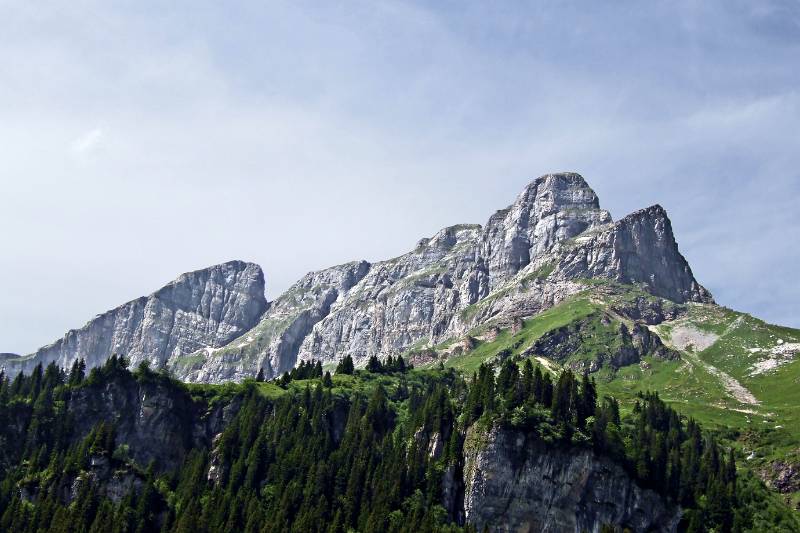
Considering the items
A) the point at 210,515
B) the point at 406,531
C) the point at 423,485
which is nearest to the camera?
the point at 406,531

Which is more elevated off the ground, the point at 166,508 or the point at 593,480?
the point at 593,480

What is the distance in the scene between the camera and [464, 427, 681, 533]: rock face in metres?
194

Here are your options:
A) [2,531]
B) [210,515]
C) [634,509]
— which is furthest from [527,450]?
[2,531]

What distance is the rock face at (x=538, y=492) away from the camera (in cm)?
19425

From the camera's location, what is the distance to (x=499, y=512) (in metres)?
194

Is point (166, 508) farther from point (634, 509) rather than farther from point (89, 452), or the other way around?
point (634, 509)

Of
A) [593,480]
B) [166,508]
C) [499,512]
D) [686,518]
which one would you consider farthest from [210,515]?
[686,518]

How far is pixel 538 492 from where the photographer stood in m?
198

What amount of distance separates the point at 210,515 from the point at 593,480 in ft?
313

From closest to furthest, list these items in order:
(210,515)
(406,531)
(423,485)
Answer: (406,531) < (210,515) < (423,485)

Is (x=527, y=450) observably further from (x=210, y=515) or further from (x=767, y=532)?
(x=210, y=515)

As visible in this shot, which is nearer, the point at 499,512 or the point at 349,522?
the point at 349,522

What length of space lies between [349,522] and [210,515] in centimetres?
3193

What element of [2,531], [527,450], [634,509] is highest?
[527,450]
